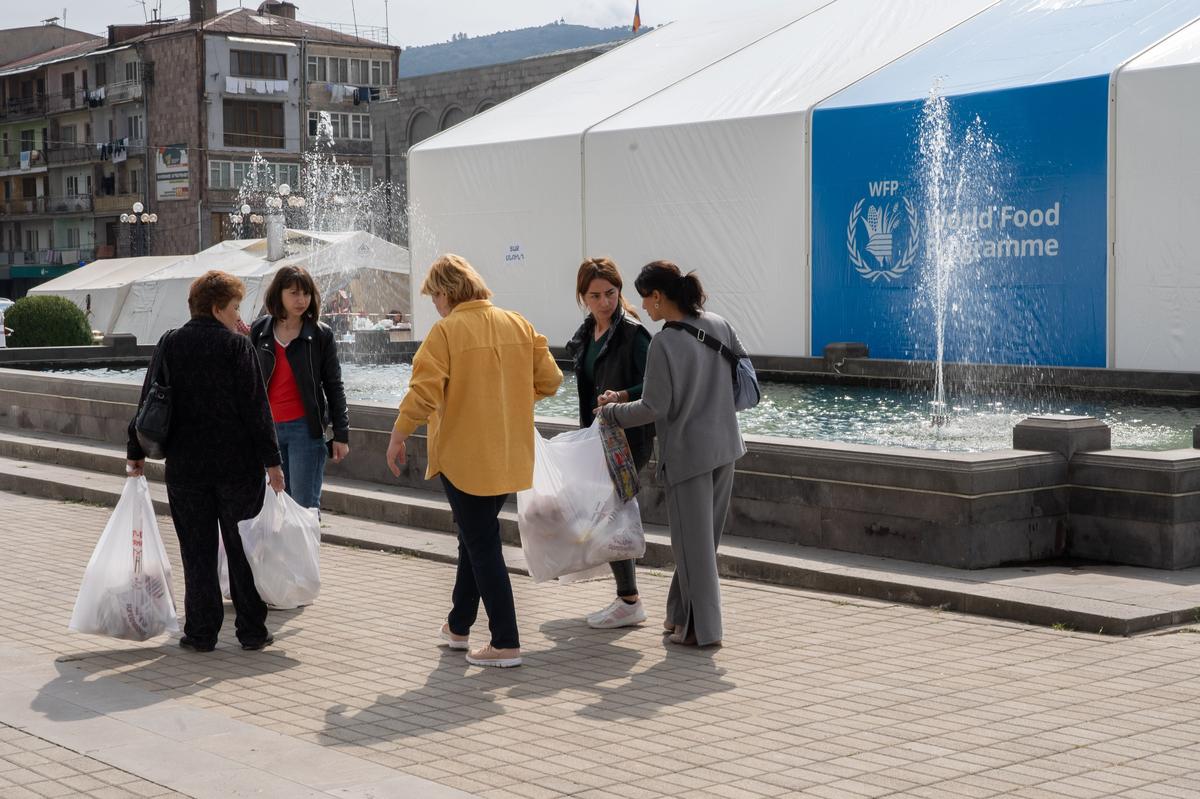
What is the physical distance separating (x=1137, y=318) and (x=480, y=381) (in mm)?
11936

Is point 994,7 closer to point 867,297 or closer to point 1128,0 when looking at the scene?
point 1128,0

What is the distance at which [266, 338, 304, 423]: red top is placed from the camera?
7.94 m

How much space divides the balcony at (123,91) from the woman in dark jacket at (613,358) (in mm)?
73298

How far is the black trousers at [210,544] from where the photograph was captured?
270 inches

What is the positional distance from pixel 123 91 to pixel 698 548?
75650mm

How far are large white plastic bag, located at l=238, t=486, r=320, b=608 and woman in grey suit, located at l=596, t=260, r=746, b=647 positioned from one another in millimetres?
1655

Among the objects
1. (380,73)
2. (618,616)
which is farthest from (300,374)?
(380,73)

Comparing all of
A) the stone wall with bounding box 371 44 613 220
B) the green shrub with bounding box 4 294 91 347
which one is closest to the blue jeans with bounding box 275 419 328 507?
the green shrub with bounding box 4 294 91 347

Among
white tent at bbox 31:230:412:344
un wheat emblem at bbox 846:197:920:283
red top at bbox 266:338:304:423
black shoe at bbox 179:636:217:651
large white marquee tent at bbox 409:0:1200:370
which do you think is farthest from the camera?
white tent at bbox 31:230:412:344

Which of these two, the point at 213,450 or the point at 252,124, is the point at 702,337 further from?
the point at 252,124

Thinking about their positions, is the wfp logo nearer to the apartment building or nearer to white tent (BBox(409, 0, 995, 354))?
white tent (BBox(409, 0, 995, 354))

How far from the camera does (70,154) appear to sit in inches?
3152

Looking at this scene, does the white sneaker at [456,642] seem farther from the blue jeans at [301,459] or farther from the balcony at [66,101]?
the balcony at [66,101]

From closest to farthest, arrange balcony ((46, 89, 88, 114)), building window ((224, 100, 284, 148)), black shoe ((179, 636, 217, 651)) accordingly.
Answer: black shoe ((179, 636, 217, 651))
building window ((224, 100, 284, 148))
balcony ((46, 89, 88, 114))
